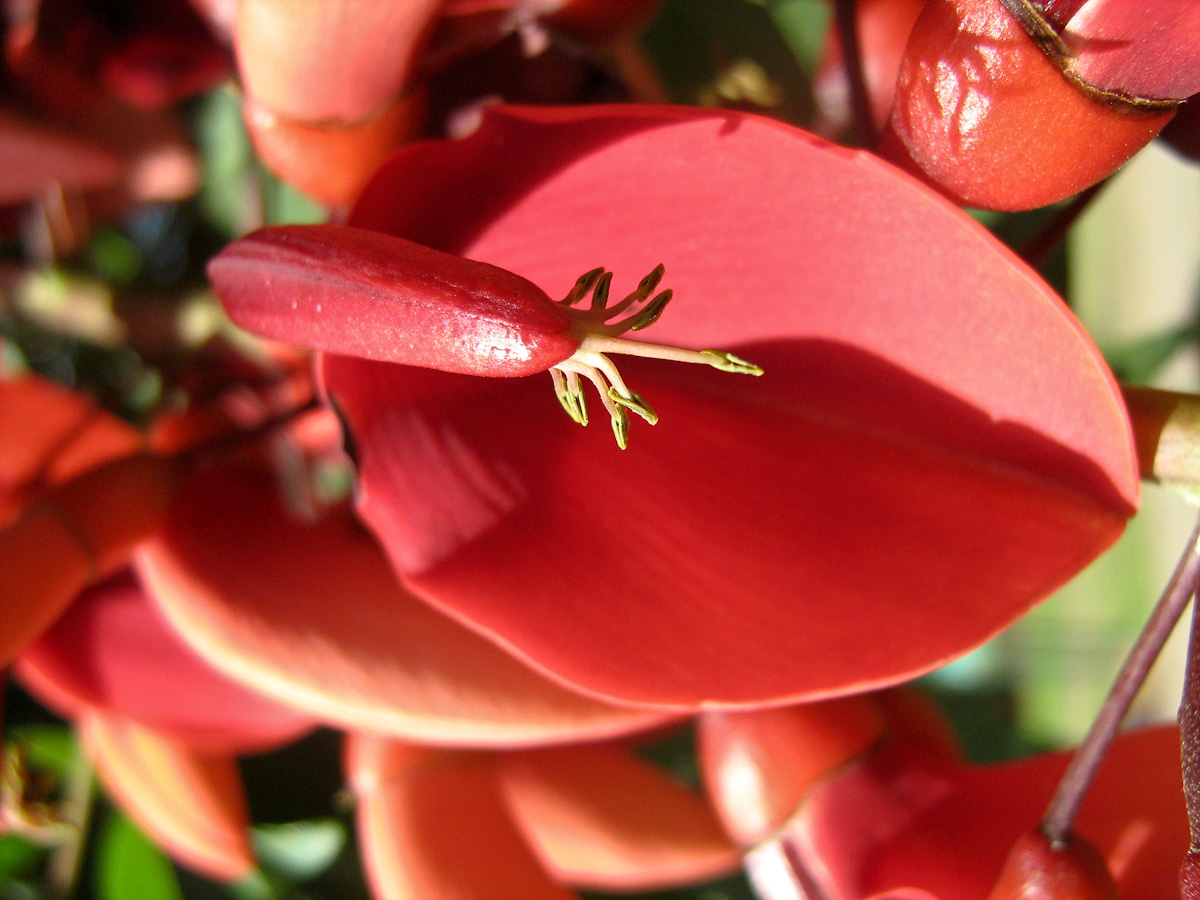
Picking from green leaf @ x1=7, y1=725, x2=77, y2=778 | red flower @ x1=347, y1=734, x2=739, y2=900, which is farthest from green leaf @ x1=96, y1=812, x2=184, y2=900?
red flower @ x1=347, y1=734, x2=739, y2=900

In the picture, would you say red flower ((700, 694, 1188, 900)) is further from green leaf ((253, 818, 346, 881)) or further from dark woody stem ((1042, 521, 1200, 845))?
green leaf ((253, 818, 346, 881))

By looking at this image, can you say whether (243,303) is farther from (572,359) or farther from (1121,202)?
(1121,202)

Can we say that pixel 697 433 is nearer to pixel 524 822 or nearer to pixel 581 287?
pixel 581 287

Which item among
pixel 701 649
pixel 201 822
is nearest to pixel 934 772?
pixel 701 649

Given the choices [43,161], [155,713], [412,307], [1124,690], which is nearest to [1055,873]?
[1124,690]

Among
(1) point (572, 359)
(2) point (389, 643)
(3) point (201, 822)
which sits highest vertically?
(1) point (572, 359)

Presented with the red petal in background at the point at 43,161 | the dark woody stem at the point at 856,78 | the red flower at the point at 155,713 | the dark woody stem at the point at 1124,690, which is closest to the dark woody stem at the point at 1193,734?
the dark woody stem at the point at 1124,690
